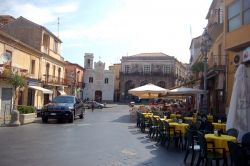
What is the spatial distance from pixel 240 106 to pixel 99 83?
71.5m

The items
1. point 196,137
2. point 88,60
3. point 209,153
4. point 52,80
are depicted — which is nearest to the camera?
point 209,153

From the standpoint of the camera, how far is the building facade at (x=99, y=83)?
8069cm

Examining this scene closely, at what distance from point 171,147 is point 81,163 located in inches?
169

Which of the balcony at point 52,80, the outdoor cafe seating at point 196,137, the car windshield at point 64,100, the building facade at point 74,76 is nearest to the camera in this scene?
the outdoor cafe seating at point 196,137

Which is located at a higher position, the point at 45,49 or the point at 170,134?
the point at 45,49

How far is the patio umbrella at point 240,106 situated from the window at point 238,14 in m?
6.57

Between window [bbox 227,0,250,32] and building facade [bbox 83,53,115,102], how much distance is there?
63.6 metres

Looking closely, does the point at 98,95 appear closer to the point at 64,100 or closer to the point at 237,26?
A: the point at 64,100

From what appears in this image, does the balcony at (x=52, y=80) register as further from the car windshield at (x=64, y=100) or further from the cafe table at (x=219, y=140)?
the cafe table at (x=219, y=140)

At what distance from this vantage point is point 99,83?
80688mm

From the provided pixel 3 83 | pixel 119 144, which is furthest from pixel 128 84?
pixel 119 144

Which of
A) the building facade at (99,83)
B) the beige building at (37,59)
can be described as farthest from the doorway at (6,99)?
the building facade at (99,83)

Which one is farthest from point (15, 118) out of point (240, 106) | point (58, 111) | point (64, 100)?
point (240, 106)

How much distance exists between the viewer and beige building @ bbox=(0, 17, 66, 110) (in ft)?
111
